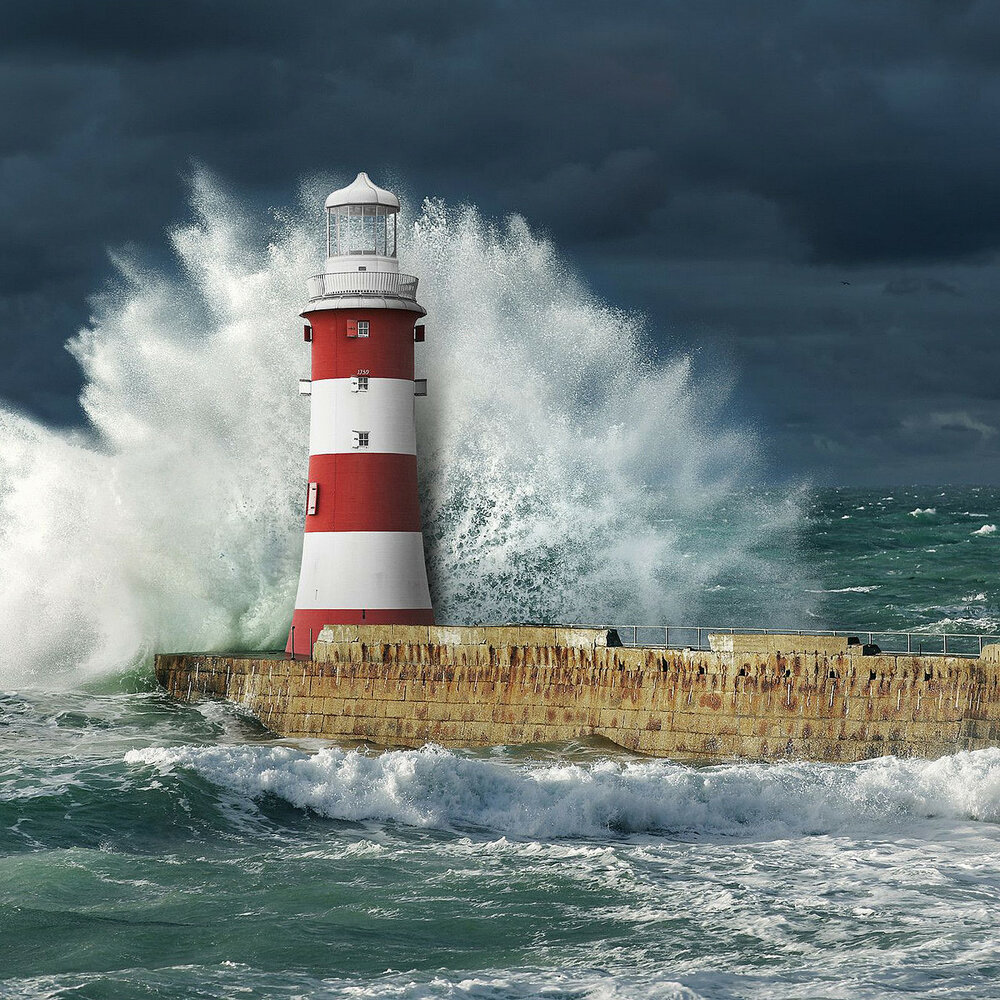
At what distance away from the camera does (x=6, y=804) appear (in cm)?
1177

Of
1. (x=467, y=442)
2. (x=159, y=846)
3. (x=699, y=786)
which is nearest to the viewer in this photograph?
(x=159, y=846)

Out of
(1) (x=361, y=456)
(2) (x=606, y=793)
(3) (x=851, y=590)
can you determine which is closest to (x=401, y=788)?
(2) (x=606, y=793)

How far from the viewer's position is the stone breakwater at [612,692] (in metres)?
13.7

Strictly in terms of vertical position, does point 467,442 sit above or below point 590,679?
above

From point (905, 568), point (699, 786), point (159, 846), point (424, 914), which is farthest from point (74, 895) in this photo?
point (905, 568)

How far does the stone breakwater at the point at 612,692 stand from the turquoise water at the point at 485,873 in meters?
0.50

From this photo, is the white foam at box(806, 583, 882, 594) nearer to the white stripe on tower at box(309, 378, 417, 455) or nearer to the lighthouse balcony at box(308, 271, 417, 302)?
the white stripe on tower at box(309, 378, 417, 455)

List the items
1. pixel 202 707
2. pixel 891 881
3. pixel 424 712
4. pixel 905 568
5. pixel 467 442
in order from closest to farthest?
pixel 891 881, pixel 424 712, pixel 202 707, pixel 467 442, pixel 905 568

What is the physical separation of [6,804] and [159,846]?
1.49 m

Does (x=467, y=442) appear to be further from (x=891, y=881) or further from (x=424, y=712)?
(x=891, y=881)

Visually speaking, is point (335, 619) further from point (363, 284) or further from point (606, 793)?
point (606, 793)

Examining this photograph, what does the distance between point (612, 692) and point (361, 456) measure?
4.64 m

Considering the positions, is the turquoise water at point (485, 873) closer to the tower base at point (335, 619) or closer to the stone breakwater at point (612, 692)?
the stone breakwater at point (612, 692)

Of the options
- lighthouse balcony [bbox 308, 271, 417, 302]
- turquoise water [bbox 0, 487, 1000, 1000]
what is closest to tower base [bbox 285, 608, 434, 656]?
turquoise water [bbox 0, 487, 1000, 1000]
